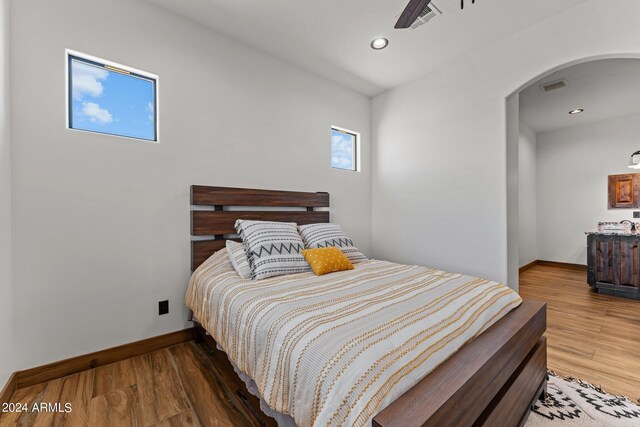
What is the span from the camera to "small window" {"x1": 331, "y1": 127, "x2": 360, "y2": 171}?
366 centimetres

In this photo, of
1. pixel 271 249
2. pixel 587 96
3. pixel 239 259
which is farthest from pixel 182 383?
pixel 587 96

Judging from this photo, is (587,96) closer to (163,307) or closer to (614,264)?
(614,264)

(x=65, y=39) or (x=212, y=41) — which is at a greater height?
(x=212, y=41)

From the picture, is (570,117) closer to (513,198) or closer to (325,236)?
(513,198)

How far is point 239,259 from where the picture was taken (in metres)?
2.14

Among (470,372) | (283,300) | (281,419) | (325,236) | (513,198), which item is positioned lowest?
(281,419)

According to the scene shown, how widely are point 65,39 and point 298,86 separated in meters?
2.00

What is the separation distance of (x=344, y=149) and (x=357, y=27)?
1.55 meters

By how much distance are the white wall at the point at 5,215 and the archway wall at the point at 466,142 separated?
138 inches

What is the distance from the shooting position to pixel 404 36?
262 cm

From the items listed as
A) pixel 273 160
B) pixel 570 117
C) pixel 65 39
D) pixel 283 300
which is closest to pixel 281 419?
pixel 283 300

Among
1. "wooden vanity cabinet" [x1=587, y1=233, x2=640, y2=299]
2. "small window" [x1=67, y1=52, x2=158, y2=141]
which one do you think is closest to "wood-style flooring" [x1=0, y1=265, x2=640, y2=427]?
"wooden vanity cabinet" [x1=587, y1=233, x2=640, y2=299]

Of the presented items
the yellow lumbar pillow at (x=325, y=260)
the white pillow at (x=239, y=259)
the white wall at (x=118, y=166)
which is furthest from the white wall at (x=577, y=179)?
the white pillow at (x=239, y=259)

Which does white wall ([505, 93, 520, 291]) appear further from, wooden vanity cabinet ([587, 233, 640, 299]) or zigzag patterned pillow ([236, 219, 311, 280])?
wooden vanity cabinet ([587, 233, 640, 299])
